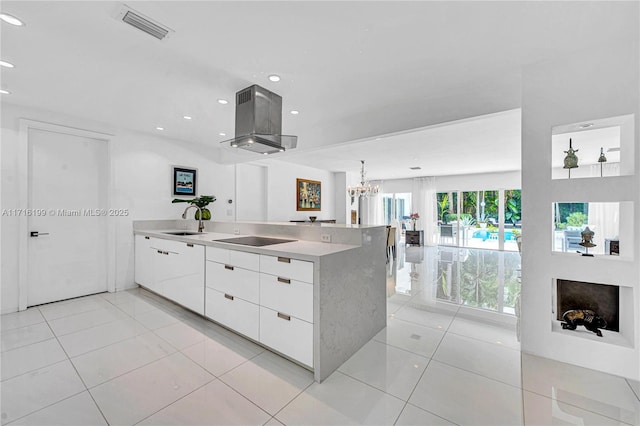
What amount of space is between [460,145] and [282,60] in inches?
159

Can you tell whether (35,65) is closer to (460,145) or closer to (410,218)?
(460,145)

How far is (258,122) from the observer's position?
2480 mm

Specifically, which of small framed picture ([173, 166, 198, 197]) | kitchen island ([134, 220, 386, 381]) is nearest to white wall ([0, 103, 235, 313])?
small framed picture ([173, 166, 198, 197])

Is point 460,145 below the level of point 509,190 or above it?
above

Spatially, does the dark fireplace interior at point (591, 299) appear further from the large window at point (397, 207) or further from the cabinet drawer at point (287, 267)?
the large window at point (397, 207)

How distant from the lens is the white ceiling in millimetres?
1600

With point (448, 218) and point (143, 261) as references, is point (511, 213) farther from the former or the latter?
point (143, 261)

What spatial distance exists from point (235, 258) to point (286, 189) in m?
4.57

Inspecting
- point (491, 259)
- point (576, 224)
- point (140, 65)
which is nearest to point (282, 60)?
point (140, 65)

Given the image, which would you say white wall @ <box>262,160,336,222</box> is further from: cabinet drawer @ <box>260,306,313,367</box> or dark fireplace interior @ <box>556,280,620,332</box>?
dark fireplace interior @ <box>556,280,620,332</box>

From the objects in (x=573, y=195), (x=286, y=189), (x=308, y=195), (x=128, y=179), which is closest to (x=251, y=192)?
(x=286, y=189)

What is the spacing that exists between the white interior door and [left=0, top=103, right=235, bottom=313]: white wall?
15 cm

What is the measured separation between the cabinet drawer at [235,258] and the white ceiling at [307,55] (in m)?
1.57

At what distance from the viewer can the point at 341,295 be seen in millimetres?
2031
